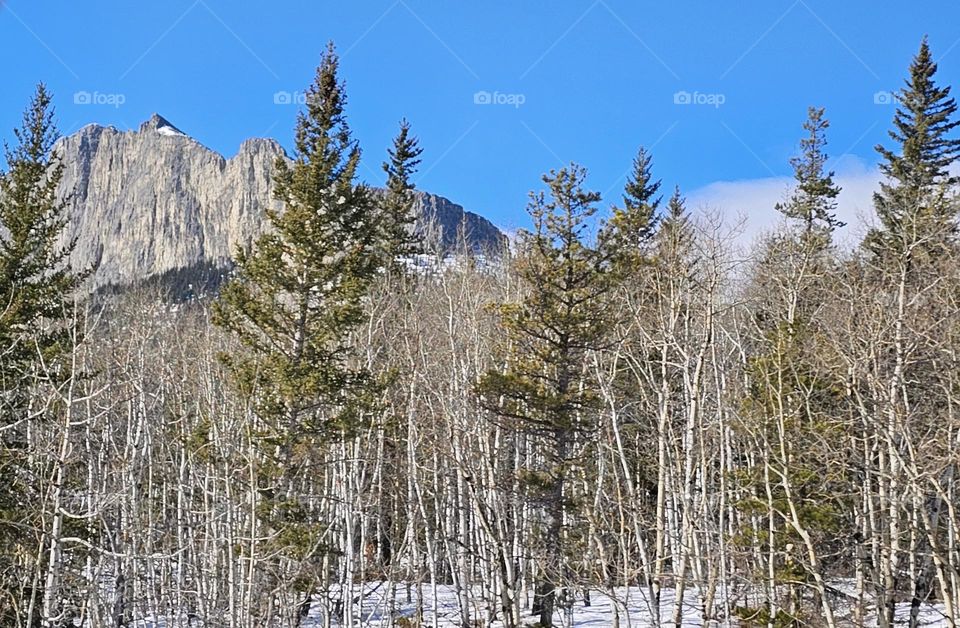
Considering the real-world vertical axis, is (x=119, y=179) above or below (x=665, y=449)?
above

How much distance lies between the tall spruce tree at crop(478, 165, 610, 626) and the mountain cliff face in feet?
361

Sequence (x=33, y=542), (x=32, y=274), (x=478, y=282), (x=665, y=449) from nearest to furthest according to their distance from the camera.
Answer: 1. (x=665, y=449)
2. (x=33, y=542)
3. (x=32, y=274)
4. (x=478, y=282)

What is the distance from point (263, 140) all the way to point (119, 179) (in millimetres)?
30505

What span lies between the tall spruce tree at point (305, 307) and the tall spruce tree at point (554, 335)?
3.15 meters

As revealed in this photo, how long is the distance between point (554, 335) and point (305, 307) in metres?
5.34

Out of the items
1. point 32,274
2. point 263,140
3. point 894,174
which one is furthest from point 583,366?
point 263,140

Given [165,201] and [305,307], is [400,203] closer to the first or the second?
[305,307]

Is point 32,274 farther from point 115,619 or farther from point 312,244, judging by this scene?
point 115,619

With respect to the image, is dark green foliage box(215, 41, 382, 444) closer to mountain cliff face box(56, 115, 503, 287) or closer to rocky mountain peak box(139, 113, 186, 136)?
mountain cliff face box(56, 115, 503, 287)

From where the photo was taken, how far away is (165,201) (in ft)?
468

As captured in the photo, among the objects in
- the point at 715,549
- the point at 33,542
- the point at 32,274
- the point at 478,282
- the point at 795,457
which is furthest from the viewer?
the point at 478,282

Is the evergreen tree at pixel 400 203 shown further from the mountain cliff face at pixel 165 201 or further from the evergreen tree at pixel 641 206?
the mountain cliff face at pixel 165 201

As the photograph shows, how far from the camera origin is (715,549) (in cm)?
1653

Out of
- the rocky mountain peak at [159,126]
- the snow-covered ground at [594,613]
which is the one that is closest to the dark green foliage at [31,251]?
the snow-covered ground at [594,613]
